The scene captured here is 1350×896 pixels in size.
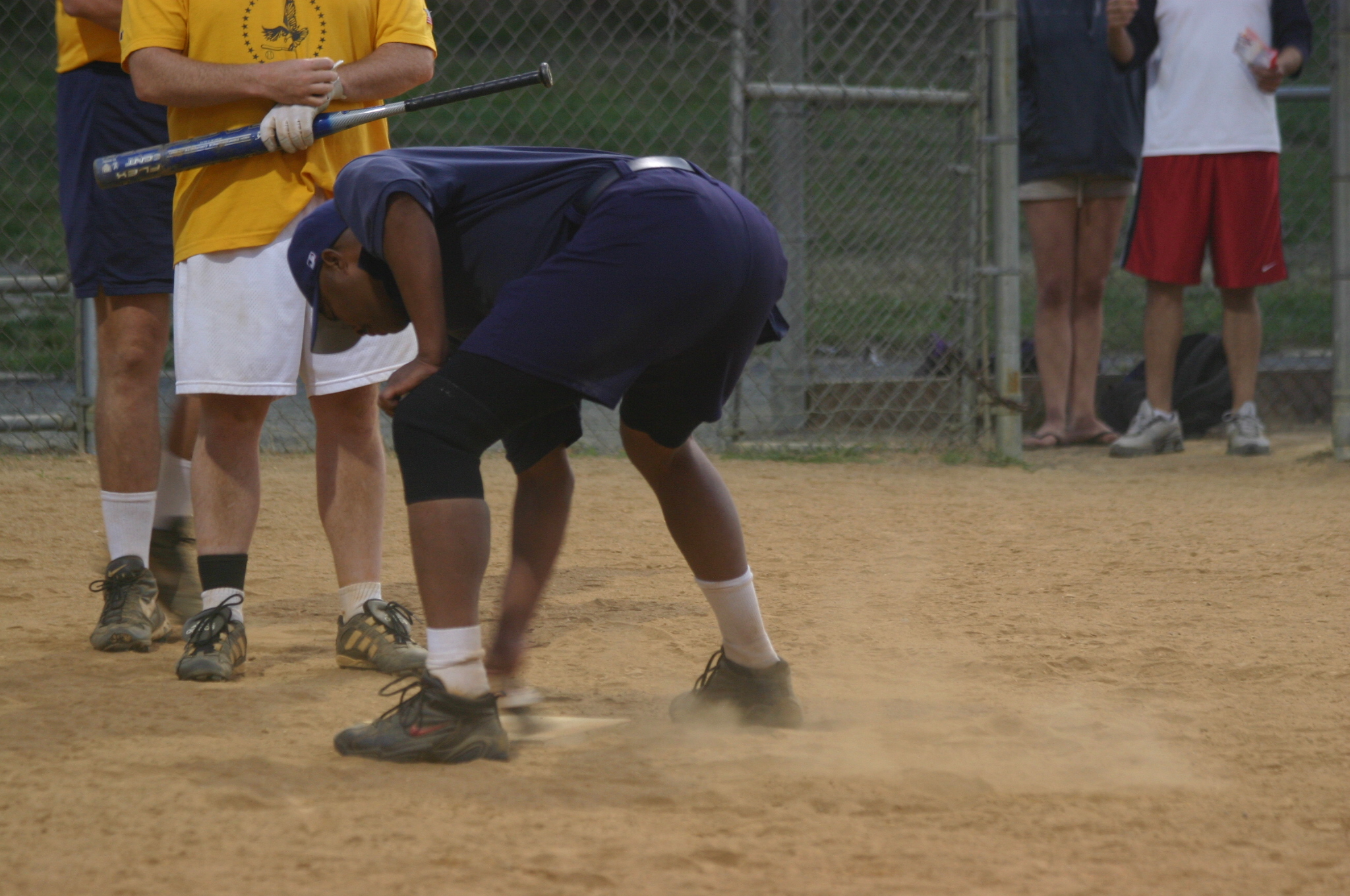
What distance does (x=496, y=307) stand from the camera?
94.7 inches

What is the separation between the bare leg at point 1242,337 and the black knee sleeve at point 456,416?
4876mm

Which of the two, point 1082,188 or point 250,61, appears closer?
point 250,61

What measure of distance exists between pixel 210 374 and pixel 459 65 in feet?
36.1

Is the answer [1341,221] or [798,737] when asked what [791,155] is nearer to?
[1341,221]

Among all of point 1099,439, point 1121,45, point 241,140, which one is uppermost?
point 1121,45

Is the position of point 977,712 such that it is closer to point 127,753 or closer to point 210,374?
point 127,753

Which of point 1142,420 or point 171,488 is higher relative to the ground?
point 171,488

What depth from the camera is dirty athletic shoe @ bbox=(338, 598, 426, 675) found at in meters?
3.15

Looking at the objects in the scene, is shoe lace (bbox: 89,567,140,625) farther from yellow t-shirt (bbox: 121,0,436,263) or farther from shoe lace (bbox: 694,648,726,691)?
shoe lace (bbox: 694,648,726,691)

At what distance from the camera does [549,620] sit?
3707 mm

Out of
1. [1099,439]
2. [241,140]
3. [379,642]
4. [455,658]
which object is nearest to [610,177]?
[455,658]

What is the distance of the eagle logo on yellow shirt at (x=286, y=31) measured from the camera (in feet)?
10.3

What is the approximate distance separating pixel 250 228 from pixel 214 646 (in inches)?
36.8

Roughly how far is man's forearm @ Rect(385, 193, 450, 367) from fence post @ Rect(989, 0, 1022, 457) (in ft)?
14.0
